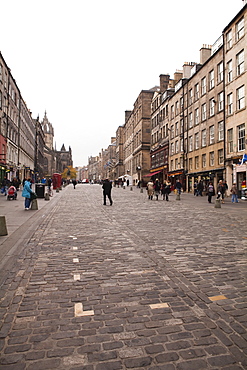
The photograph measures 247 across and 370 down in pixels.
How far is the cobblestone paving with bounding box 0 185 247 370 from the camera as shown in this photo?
2.57 metres

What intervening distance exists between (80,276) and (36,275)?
761 millimetres

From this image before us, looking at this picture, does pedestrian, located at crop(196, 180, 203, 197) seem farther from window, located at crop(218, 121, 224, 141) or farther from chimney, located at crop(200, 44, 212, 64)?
chimney, located at crop(200, 44, 212, 64)

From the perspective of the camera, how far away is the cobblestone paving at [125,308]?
2574 mm

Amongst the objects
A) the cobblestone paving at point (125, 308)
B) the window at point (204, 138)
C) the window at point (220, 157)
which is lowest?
the cobblestone paving at point (125, 308)

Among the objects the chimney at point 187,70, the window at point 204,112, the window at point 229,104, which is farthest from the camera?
the chimney at point 187,70

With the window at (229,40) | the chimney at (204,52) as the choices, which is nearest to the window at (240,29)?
the window at (229,40)

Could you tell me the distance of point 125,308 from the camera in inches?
137

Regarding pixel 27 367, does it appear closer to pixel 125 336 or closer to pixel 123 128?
pixel 125 336

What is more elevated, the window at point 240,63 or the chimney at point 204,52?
the chimney at point 204,52

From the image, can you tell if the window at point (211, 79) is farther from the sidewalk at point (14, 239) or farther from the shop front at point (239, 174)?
the sidewalk at point (14, 239)

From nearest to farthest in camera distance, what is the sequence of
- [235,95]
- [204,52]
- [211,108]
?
[235,95], [211,108], [204,52]

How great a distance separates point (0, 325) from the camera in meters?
3.07

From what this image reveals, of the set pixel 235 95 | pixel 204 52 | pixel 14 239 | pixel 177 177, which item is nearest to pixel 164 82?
pixel 204 52

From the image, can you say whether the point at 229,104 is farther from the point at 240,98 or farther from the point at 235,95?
the point at 240,98
